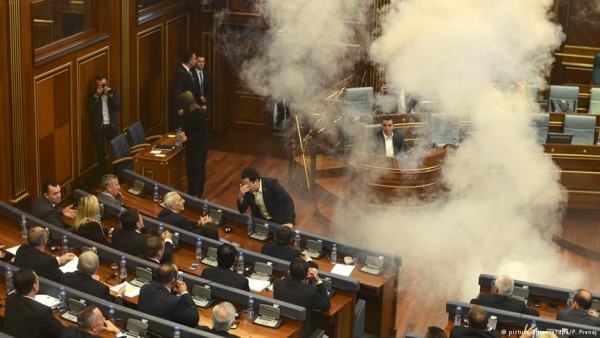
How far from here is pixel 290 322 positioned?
22.9ft

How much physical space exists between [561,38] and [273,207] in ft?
23.3

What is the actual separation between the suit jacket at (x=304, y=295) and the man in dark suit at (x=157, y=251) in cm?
98

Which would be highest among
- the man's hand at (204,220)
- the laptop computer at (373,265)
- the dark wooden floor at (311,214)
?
the man's hand at (204,220)

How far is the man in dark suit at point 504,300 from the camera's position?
7.18 m

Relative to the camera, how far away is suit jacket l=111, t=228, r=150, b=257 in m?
7.95

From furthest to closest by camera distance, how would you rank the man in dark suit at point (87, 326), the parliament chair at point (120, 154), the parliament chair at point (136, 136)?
the parliament chair at point (136, 136)
the parliament chair at point (120, 154)
the man in dark suit at point (87, 326)

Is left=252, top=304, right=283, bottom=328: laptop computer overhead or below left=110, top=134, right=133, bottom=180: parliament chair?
below

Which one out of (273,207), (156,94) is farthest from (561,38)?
(273,207)

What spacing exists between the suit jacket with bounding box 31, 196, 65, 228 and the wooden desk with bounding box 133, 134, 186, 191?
2211 millimetres

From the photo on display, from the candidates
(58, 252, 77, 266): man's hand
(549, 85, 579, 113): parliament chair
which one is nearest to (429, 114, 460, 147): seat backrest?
(549, 85, 579, 113): parliament chair

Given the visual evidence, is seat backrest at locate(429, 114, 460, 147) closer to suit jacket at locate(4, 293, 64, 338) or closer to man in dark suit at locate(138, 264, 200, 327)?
man in dark suit at locate(138, 264, 200, 327)

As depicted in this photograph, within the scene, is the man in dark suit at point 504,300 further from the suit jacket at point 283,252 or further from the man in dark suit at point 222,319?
the man in dark suit at point 222,319

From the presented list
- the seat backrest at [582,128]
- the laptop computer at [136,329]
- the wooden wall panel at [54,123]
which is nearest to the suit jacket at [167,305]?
the laptop computer at [136,329]

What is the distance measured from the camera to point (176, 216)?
28.5 ft
